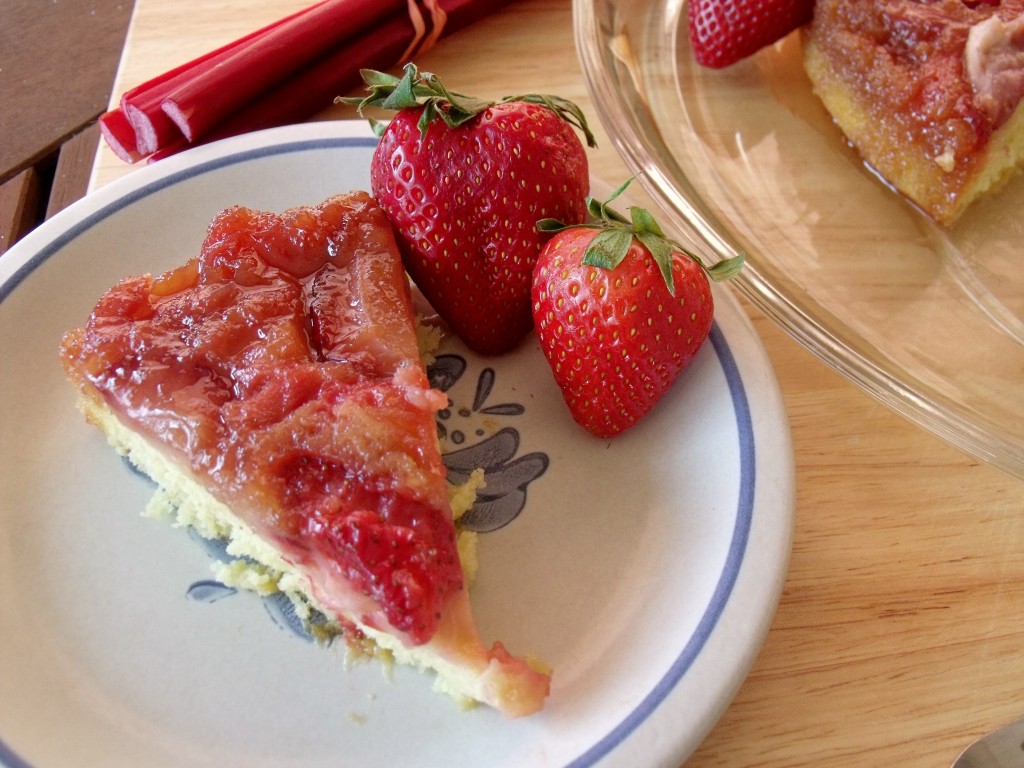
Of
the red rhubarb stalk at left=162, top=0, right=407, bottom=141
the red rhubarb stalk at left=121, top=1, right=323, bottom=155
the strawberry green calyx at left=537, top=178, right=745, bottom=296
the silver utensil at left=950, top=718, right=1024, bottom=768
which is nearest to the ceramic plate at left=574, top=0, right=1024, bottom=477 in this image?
the strawberry green calyx at left=537, top=178, right=745, bottom=296

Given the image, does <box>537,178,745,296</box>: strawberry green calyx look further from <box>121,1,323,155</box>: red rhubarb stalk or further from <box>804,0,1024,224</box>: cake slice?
<box>121,1,323,155</box>: red rhubarb stalk

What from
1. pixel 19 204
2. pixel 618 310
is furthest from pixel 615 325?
pixel 19 204

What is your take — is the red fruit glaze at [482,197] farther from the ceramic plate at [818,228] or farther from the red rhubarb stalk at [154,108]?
the red rhubarb stalk at [154,108]

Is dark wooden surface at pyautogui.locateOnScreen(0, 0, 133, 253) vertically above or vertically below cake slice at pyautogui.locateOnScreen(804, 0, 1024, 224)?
above

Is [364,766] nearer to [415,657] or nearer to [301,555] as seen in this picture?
[415,657]

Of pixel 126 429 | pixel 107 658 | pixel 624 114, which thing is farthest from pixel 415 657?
pixel 624 114

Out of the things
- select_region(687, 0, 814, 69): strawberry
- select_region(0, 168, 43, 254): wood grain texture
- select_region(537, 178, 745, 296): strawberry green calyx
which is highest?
select_region(0, 168, 43, 254): wood grain texture

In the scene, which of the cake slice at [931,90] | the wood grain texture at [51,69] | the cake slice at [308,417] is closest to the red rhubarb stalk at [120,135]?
the wood grain texture at [51,69]
